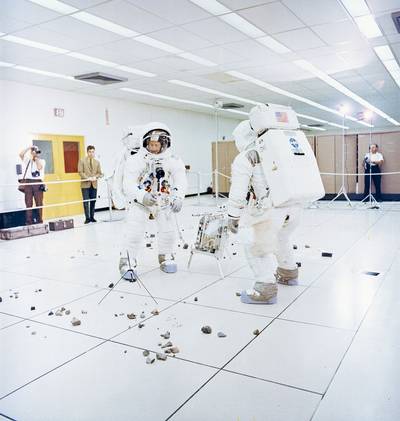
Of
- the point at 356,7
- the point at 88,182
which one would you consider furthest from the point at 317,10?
the point at 88,182

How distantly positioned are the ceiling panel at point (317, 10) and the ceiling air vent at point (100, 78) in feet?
13.9

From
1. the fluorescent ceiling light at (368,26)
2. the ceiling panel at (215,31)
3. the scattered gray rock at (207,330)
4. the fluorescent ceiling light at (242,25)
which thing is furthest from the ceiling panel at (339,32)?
the scattered gray rock at (207,330)

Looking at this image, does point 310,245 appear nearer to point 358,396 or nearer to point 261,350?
point 261,350

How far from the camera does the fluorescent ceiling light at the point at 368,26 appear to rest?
5.74 m

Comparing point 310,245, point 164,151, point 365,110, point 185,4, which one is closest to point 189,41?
point 185,4

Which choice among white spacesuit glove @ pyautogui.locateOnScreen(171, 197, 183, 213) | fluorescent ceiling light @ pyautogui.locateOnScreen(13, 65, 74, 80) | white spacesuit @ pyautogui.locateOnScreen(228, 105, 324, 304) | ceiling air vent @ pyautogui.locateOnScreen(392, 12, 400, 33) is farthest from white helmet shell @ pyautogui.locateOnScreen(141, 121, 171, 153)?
fluorescent ceiling light @ pyautogui.locateOnScreen(13, 65, 74, 80)

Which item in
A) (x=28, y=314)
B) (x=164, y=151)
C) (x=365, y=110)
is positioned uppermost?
(x=365, y=110)

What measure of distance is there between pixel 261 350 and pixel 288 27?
5016 mm

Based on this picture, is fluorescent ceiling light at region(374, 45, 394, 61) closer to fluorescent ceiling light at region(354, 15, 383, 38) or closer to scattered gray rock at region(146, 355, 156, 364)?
fluorescent ceiling light at region(354, 15, 383, 38)

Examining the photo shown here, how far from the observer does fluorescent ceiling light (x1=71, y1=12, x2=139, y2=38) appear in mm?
5271

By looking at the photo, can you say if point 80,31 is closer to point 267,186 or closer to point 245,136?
point 245,136

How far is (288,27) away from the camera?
597cm

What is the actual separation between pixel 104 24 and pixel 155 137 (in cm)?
245

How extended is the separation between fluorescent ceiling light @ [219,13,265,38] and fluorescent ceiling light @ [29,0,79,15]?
1924 millimetres
